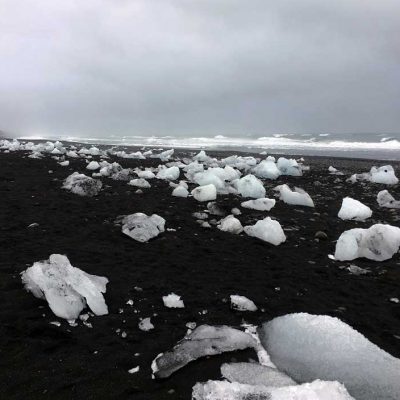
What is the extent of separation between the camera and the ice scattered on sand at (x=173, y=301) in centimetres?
283

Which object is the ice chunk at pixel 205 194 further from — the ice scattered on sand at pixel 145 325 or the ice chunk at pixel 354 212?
the ice scattered on sand at pixel 145 325

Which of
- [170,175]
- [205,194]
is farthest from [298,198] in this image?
[170,175]

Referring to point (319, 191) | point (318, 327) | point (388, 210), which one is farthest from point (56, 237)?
point (319, 191)

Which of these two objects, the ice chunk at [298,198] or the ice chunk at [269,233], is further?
the ice chunk at [298,198]

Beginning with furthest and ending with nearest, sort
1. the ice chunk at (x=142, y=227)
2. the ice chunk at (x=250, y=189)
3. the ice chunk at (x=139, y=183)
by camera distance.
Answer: the ice chunk at (x=139, y=183) → the ice chunk at (x=250, y=189) → the ice chunk at (x=142, y=227)

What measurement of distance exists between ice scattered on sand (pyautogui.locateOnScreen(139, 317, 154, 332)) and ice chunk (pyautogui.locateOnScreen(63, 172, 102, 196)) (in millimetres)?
4118

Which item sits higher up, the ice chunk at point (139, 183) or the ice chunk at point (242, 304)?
the ice chunk at point (139, 183)

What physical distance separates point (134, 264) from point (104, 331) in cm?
115

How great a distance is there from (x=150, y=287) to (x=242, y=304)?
0.76 m

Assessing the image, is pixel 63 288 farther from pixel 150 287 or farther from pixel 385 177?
pixel 385 177

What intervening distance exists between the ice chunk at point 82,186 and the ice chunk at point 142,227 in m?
1.89

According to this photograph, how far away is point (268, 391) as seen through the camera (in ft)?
6.07

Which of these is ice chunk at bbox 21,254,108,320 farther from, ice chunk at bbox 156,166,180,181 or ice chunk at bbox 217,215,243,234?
ice chunk at bbox 156,166,180,181

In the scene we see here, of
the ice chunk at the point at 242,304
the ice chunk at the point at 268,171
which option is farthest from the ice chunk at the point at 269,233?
the ice chunk at the point at 268,171
